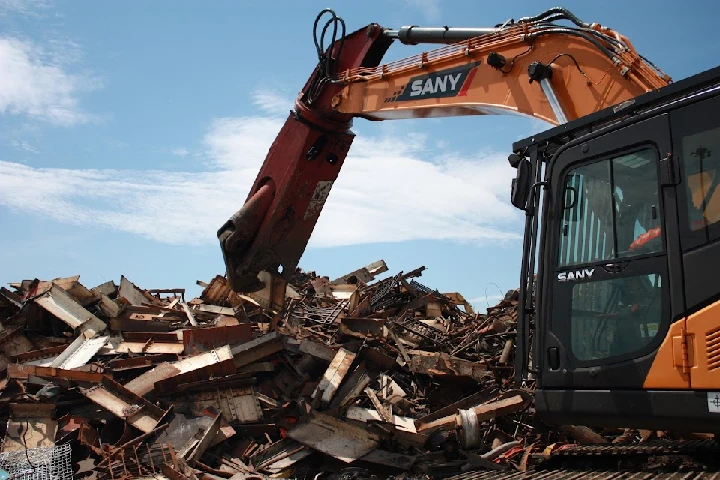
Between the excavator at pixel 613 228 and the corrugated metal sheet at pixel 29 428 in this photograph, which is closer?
the excavator at pixel 613 228

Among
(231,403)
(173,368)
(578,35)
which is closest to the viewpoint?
(578,35)

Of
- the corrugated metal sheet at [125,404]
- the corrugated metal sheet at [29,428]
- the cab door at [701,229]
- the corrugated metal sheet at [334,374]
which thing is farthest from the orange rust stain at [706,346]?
the corrugated metal sheet at [29,428]

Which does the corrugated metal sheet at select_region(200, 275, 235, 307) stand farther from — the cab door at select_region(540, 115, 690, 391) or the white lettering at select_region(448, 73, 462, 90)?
the cab door at select_region(540, 115, 690, 391)

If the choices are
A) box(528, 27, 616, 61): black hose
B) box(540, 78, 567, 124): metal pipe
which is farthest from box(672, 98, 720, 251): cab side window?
box(540, 78, 567, 124): metal pipe

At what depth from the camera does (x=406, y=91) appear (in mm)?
7438

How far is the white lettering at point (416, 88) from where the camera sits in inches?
286

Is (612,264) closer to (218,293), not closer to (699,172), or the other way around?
(699,172)

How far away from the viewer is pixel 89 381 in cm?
844

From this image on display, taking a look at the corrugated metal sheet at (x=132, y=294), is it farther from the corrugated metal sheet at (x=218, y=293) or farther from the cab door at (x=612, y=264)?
the cab door at (x=612, y=264)

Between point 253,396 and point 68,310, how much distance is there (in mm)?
3877

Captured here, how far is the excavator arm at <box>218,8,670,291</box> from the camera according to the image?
213 inches

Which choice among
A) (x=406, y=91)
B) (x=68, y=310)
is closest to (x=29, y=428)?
(x=68, y=310)

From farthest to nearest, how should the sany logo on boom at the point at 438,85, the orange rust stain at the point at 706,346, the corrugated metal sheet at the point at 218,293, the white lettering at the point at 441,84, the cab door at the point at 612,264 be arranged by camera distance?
the corrugated metal sheet at the point at 218,293 → the white lettering at the point at 441,84 → the sany logo on boom at the point at 438,85 → the cab door at the point at 612,264 → the orange rust stain at the point at 706,346

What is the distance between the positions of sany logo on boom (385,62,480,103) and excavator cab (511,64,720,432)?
6.35ft
